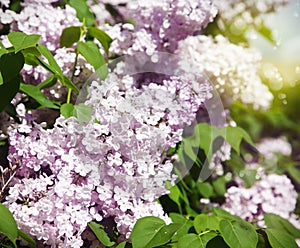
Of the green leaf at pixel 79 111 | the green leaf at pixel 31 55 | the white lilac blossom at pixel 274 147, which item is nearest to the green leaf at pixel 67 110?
the green leaf at pixel 79 111

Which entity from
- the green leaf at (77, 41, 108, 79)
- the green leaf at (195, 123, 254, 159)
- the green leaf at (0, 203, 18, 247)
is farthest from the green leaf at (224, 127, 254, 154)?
the green leaf at (0, 203, 18, 247)

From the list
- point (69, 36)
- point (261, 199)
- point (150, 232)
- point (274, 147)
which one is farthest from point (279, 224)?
point (274, 147)

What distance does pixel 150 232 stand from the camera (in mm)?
1062

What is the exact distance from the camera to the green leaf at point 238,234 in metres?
1.04

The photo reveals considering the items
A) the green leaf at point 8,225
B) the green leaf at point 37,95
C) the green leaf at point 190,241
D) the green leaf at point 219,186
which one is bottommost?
the green leaf at point 219,186

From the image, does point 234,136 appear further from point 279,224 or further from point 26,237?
point 26,237

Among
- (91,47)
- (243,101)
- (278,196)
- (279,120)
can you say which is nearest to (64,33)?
(91,47)

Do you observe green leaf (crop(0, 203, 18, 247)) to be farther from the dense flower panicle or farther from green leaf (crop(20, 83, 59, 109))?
the dense flower panicle

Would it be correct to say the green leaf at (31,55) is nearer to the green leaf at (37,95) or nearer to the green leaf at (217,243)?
the green leaf at (37,95)

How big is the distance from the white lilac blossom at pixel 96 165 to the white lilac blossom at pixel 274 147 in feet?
3.50

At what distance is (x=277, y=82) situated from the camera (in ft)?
6.42

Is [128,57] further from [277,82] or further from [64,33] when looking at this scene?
[277,82]

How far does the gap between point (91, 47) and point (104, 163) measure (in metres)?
0.30

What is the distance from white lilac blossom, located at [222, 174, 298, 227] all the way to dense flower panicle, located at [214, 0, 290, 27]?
65 cm
